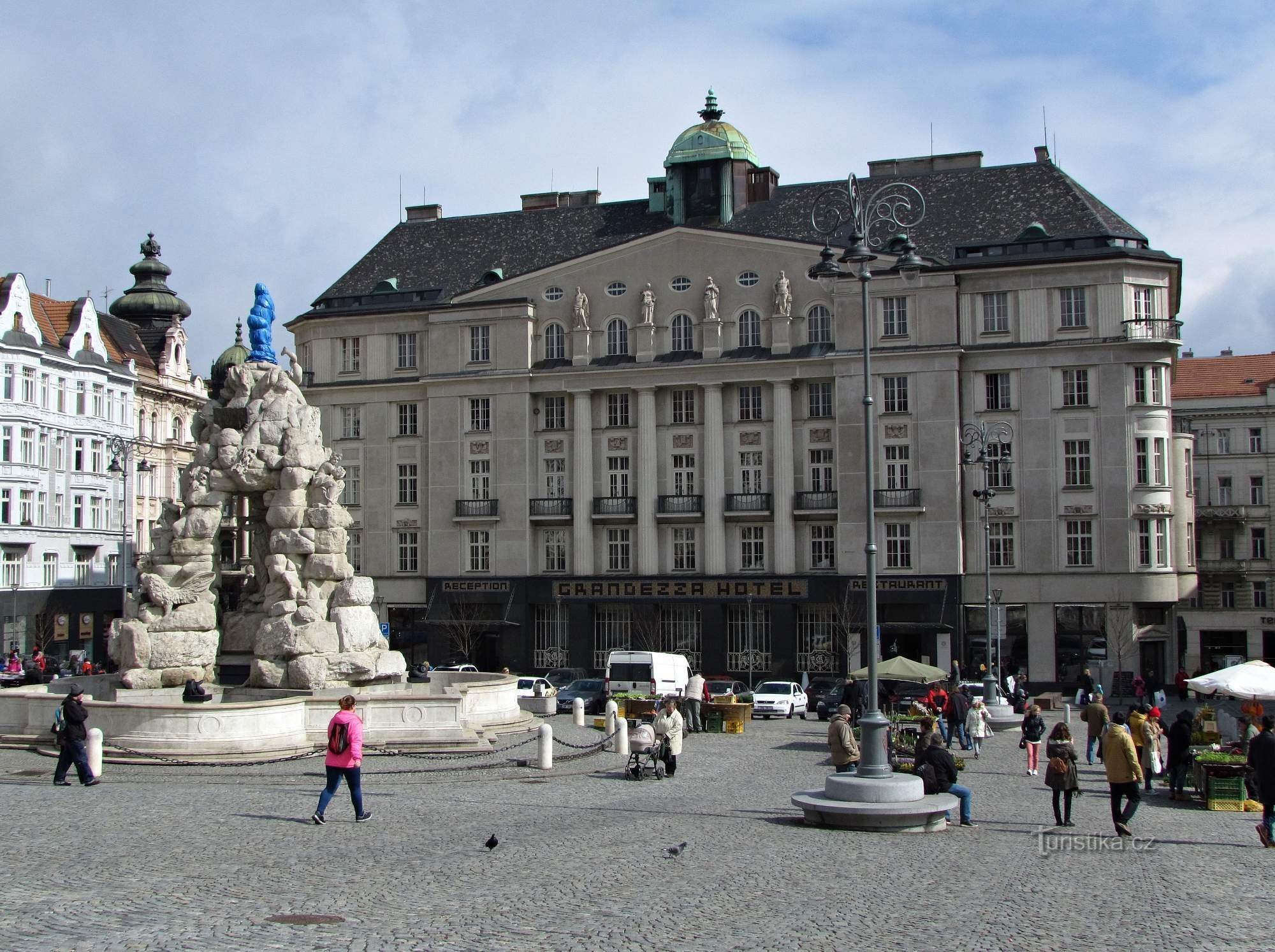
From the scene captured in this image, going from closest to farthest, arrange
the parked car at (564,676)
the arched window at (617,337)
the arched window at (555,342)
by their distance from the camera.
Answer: the parked car at (564,676) → the arched window at (617,337) → the arched window at (555,342)

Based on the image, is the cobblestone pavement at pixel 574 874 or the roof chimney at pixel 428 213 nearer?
the cobblestone pavement at pixel 574 874

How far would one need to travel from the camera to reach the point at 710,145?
2378 inches

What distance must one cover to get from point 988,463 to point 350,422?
2711 centimetres

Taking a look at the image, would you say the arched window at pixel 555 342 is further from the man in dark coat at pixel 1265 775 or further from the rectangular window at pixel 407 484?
the man in dark coat at pixel 1265 775

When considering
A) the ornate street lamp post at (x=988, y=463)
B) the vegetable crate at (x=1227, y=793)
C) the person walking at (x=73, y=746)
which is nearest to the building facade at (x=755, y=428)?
the ornate street lamp post at (x=988, y=463)

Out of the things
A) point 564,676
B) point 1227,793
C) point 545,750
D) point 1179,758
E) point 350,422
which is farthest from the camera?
point 350,422

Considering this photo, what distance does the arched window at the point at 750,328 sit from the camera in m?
55.3

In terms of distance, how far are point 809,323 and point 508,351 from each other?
12.2m

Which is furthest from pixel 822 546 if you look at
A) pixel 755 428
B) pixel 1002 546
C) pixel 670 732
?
pixel 670 732

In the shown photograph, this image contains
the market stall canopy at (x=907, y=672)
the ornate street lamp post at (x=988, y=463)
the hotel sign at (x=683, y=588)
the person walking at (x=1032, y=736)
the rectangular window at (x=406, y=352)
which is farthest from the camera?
the rectangular window at (x=406, y=352)

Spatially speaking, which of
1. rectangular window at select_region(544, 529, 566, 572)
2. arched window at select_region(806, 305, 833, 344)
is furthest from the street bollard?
rectangular window at select_region(544, 529, 566, 572)

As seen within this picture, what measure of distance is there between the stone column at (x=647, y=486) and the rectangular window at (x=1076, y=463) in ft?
50.0

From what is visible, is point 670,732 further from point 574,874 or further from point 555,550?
point 555,550

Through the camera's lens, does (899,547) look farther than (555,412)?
No
